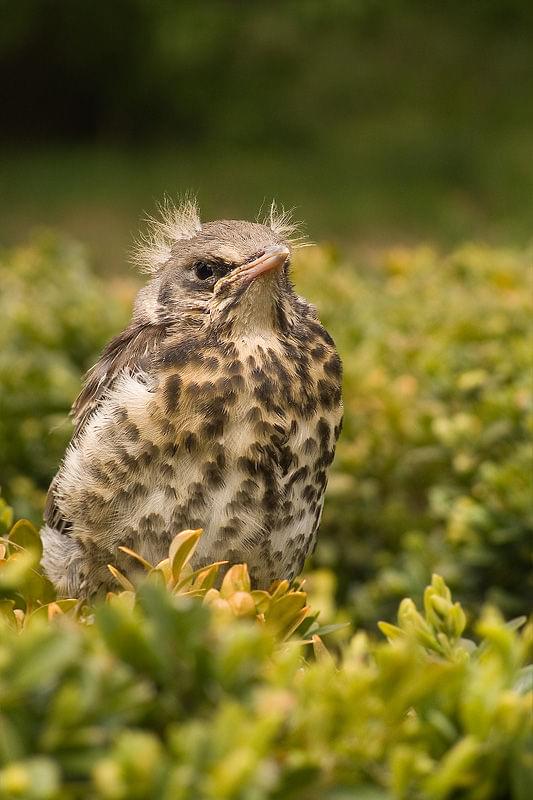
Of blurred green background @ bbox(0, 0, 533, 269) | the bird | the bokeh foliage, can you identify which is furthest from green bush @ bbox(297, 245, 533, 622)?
blurred green background @ bbox(0, 0, 533, 269)

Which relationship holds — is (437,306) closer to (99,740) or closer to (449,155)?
(99,740)

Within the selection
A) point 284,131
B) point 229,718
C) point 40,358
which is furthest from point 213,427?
point 284,131

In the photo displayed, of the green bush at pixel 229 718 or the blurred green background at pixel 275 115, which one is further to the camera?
the blurred green background at pixel 275 115

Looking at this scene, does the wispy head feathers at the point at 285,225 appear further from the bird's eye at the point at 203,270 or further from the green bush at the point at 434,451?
the green bush at the point at 434,451

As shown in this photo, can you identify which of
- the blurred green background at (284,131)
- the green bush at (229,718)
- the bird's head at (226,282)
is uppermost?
the blurred green background at (284,131)

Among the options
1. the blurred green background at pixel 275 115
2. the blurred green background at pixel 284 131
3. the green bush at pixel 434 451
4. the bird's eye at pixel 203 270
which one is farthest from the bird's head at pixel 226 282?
the blurred green background at pixel 275 115
